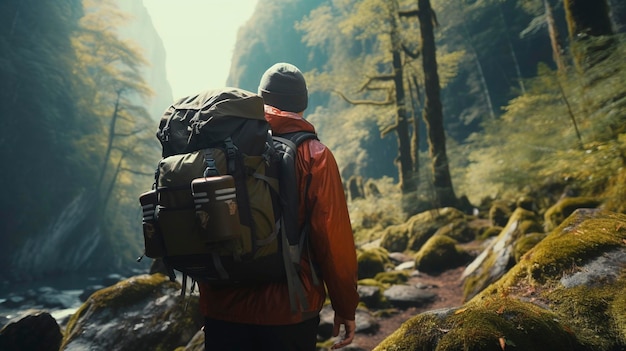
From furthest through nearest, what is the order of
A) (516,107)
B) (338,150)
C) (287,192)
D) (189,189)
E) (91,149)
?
(338,150) < (91,149) < (516,107) < (287,192) < (189,189)

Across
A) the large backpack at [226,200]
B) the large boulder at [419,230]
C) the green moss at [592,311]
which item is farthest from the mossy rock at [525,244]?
the large boulder at [419,230]

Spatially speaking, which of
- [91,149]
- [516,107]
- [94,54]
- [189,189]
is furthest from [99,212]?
[189,189]

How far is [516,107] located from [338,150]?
35052mm

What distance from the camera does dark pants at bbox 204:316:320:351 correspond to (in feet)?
5.44

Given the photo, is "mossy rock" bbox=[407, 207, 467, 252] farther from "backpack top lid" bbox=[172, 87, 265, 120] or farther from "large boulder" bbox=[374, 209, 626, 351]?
"backpack top lid" bbox=[172, 87, 265, 120]

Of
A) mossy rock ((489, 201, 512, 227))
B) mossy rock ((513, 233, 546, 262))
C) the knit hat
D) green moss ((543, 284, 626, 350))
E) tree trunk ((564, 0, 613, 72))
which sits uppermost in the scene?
tree trunk ((564, 0, 613, 72))

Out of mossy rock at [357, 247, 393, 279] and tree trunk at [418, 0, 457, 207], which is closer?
mossy rock at [357, 247, 393, 279]

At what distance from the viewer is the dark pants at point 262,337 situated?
1.66 metres

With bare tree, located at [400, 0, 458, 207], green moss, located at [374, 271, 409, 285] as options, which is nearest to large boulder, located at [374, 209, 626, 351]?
→ green moss, located at [374, 271, 409, 285]

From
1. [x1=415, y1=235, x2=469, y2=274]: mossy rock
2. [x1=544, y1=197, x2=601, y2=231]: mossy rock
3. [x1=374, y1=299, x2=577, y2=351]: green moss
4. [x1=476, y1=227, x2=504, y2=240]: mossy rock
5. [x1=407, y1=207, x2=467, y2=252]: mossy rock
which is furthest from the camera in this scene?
[x1=407, y1=207, x2=467, y2=252]: mossy rock

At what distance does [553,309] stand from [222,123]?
2541mm

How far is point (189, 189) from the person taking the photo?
159 centimetres

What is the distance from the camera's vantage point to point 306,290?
68.8 inches

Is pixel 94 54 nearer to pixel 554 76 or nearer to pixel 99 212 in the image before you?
pixel 99 212
